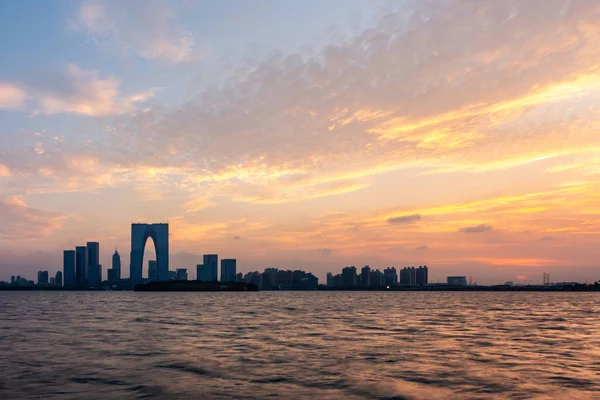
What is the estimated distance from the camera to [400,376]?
109 feet

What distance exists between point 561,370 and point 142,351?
3338 centimetres

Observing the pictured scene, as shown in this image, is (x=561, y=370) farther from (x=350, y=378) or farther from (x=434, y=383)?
(x=350, y=378)

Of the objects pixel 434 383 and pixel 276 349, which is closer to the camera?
pixel 434 383

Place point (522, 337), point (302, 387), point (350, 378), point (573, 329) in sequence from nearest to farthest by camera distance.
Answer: point (302, 387) < point (350, 378) < point (522, 337) < point (573, 329)

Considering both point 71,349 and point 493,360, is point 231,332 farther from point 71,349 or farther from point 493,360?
point 493,360

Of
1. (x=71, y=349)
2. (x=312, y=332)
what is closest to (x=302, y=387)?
(x=71, y=349)

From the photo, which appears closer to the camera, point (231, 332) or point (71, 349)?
point (71, 349)

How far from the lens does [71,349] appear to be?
4700 cm

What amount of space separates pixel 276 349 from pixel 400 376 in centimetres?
1624

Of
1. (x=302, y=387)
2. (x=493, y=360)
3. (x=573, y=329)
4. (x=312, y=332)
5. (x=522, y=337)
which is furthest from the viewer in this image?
(x=573, y=329)

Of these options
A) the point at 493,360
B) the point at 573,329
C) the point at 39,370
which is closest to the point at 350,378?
the point at 493,360

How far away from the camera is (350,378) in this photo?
32.7 m

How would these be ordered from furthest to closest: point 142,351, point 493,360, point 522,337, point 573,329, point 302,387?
1. point 573,329
2. point 522,337
3. point 142,351
4. point 493,360
5. point 302,387

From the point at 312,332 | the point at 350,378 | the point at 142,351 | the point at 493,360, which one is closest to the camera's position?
the point at 350,378
